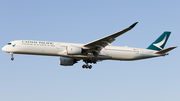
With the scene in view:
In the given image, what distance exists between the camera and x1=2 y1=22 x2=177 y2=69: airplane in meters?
40.9

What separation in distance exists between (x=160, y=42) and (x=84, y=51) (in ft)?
45.6

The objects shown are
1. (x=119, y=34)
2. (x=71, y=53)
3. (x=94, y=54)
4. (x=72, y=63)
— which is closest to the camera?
(x=119, y=34)

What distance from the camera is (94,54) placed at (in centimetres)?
4316

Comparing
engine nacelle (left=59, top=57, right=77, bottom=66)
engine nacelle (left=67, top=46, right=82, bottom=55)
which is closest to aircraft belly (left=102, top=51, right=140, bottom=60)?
engine nacelle (left=67, top=46, right=82, bottom=55)

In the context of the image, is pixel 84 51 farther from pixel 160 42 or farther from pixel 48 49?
pixel 160 42

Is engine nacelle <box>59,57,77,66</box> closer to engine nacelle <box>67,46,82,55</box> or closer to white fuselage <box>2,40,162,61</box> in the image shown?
white fuselage <box>2,40,162,61</box>

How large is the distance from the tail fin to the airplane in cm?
127

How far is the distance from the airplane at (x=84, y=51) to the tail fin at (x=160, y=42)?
4.16 ft

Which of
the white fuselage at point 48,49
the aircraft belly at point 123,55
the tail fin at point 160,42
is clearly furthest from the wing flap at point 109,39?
the tail fin at point 160,42

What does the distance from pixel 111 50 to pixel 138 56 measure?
4693 mm

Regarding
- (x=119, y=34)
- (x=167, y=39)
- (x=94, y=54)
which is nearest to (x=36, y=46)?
(x=94, y=54)

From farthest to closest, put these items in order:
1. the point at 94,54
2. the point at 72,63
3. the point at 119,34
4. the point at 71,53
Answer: the point at 72,63 → the point at 94,54 → the point at 71,53 → the point at 119,34

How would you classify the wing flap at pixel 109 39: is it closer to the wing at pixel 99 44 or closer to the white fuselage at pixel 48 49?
the wing at pixel 99 44

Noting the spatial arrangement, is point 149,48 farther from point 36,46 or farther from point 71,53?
point 36,46
